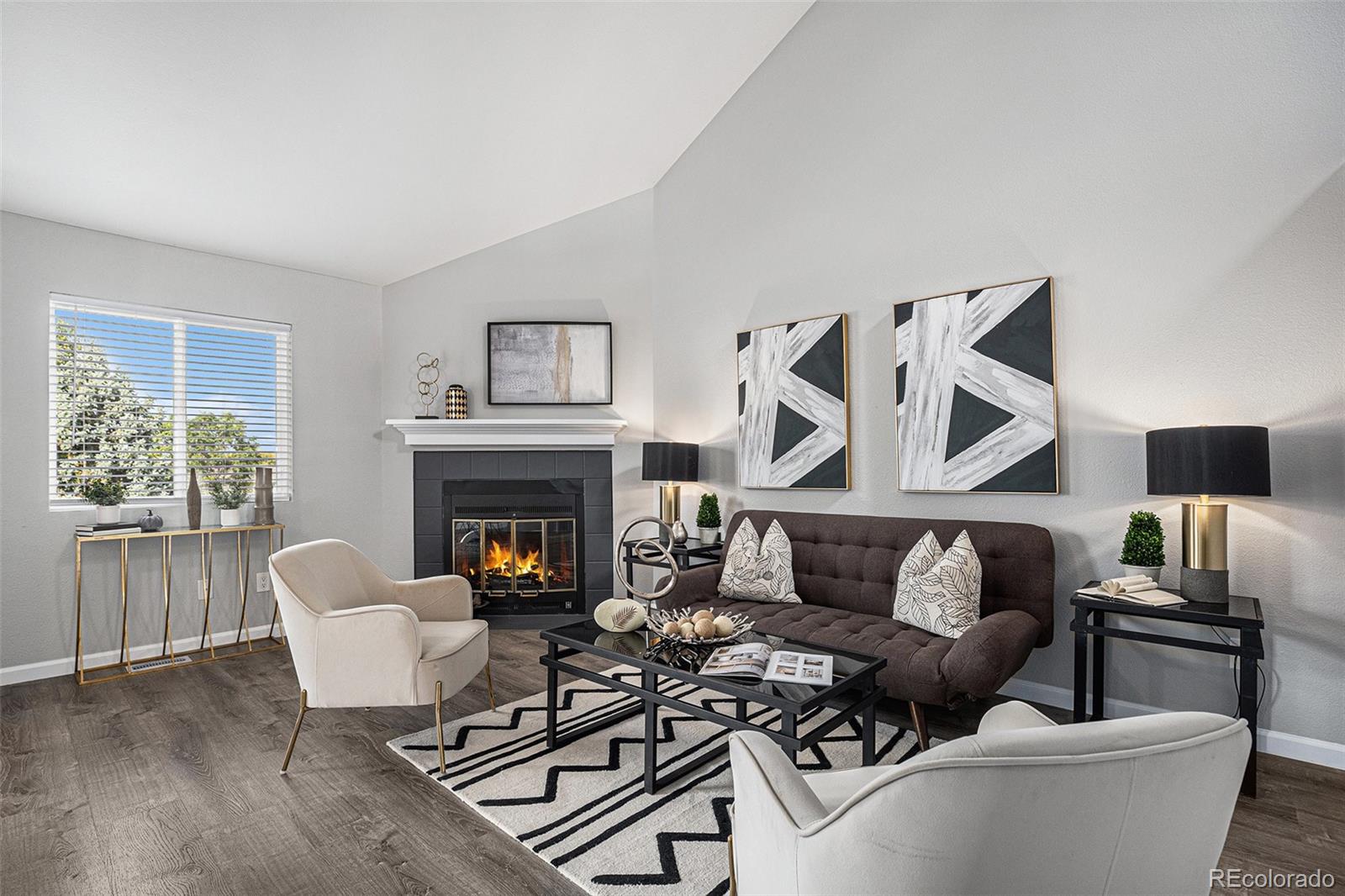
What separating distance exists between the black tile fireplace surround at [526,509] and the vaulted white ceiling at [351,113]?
1572 mm

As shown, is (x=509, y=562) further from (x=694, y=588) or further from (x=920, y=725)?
(x=920, y=725)

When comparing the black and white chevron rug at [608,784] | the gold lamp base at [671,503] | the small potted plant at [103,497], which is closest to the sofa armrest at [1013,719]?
the black and white chevron rug at [608,784]

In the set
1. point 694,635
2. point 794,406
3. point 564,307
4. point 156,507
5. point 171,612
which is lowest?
point 171,612

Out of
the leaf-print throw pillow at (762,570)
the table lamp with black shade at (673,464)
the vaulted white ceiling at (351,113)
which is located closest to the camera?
the vaulted white ceiling at (351,113)

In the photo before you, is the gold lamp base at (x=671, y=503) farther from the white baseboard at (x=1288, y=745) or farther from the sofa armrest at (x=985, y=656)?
the white baseboard at (x=1288, y=745)

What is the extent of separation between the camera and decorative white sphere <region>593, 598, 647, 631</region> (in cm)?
269

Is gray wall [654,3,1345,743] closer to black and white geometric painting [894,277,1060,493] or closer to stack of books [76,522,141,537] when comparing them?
black and white geometric painting [894,277,1060,493]

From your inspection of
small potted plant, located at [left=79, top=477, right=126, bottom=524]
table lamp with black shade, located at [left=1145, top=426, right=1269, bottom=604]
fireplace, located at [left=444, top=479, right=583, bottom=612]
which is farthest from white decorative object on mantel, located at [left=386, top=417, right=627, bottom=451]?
table lamp with black shade, located at [left=1145, top=426, right=1269, bottom=604]

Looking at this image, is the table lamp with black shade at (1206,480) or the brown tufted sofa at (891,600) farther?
the brown tufted sofa at (891,600)

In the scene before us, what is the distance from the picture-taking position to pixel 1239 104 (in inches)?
104

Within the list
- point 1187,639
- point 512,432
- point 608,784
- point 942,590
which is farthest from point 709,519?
point 1187,639

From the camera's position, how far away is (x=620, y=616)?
2688mm

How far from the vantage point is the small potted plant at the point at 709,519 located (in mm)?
4367

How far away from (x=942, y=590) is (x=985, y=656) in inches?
17.6
